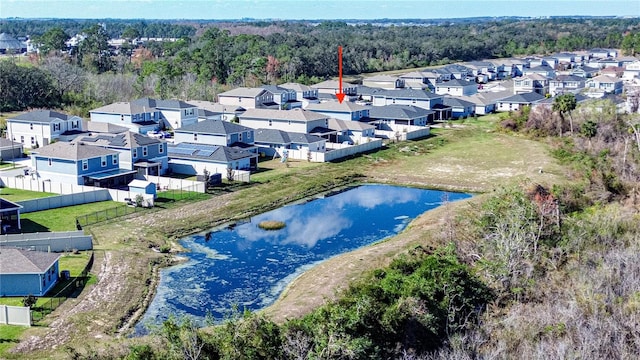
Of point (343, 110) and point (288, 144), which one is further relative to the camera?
point (343, 110)

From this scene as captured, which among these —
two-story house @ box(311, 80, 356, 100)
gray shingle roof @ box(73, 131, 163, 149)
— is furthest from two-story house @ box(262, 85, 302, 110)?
gray shingle roof @ box(73, 131, 163, 149)

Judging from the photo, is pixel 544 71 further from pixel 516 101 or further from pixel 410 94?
pixel 410 94

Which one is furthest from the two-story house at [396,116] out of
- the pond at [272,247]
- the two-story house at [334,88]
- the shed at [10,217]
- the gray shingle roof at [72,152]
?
the shed at [10,217]

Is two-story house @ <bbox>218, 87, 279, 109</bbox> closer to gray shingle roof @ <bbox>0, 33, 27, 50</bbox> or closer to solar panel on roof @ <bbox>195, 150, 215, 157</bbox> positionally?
solar panel on roof @ <bbox>195, 150, 215, 157</bbox>

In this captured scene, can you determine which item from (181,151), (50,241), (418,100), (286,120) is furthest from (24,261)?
(418,100)

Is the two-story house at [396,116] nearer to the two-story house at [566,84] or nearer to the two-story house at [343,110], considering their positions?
the two-story house at [343,110]

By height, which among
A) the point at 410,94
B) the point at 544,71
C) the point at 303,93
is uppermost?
the point at 544,71

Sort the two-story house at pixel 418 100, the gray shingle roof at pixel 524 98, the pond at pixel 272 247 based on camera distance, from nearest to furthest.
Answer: the pond at pixel 272 247
the two-story house at pixel 418 100
the gray shingle roof at pixel 524 98
